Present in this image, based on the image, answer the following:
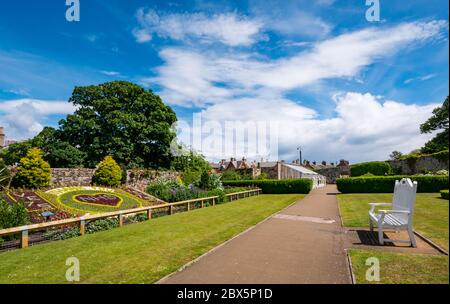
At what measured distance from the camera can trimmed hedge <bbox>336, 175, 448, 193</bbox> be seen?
2373cm

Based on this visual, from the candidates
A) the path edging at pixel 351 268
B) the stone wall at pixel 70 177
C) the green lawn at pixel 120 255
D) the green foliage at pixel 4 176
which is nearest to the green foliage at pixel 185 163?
Result: the stone wall at pixel 70 177

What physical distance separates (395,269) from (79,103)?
33.0m

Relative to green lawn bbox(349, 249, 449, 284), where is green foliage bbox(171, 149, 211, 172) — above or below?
above

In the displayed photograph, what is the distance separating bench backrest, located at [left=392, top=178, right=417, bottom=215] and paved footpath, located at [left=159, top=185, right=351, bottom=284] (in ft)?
5.58

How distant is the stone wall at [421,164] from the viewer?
30219mm

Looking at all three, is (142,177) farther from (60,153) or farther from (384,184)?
(384,184)

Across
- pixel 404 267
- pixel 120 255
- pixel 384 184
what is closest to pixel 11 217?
pixel 120 255

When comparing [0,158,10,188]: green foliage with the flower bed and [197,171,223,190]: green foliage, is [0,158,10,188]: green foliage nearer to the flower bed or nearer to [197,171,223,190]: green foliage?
the flower bed

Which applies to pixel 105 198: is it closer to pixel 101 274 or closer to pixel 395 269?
pixel 101 274

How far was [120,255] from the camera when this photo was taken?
6.26 meters

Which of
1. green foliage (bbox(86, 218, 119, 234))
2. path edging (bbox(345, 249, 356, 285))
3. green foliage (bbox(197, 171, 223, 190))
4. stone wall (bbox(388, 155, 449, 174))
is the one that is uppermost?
stone wall (bbox(388, 155, 449, 174))

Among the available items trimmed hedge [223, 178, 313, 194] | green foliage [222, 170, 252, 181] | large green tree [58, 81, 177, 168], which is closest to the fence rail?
trimmed hedge [223, 178, 313, 194]
